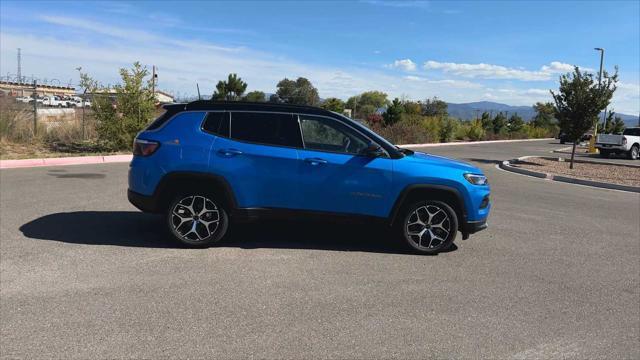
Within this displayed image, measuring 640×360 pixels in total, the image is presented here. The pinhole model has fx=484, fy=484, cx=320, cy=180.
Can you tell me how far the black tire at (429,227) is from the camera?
5.81 metres

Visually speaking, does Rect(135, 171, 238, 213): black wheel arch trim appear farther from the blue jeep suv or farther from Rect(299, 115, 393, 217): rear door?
Rect(299, 115, 393, 217): rear door

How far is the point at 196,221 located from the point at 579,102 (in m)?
17.5

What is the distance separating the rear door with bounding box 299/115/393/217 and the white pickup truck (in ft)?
81.9

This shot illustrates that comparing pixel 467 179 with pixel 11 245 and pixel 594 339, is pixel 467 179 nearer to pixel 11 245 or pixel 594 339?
pixel 594 339

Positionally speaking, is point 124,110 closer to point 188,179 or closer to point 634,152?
point 188,179

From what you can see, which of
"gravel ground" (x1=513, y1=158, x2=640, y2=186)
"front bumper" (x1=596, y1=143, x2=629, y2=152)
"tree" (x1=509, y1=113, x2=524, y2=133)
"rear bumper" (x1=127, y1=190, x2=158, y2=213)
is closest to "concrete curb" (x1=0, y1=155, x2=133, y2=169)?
"rear bumper" (x1=127, y1=190, x2=158, y2=213)

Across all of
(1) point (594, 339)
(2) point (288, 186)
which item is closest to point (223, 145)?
(2) point (288, 186)

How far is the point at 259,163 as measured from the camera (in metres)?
5.60

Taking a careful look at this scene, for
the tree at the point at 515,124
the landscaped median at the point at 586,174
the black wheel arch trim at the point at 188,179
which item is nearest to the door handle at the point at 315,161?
the black wheel arch trim at the point at 188,179

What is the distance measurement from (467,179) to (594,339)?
7.82ft

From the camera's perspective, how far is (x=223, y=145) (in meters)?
5.65

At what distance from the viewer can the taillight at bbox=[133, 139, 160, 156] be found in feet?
18.7

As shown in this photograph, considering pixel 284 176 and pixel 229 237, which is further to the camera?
pixel 229 237

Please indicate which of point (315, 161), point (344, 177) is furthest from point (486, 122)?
point (315, 161)
